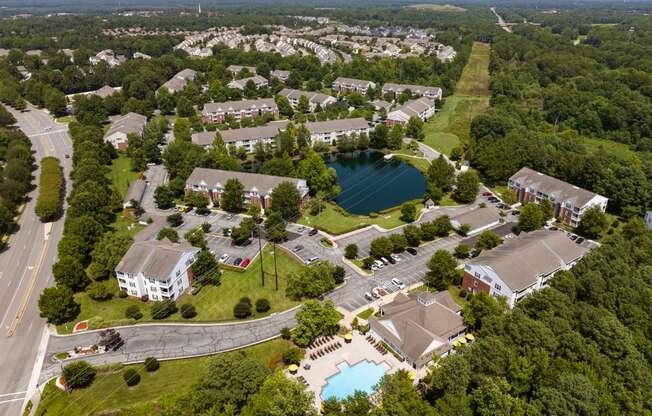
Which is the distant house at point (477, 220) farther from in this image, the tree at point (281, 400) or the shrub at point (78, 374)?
the shrub at point (78, 374)

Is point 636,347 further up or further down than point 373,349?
further up

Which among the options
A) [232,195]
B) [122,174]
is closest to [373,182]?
[232,195]

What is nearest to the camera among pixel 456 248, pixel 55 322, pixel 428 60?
pixel 55 322

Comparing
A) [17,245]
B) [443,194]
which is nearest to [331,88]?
[443,194]

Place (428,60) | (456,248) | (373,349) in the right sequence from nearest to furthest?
(373,349) → (456,248) → (428,60)

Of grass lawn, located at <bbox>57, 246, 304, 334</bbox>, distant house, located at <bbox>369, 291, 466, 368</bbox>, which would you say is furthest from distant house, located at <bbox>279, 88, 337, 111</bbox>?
distant house, located at <bbox>369, 291, 466, 368</bbox>

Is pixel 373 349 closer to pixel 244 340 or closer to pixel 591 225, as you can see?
pixel 244 340

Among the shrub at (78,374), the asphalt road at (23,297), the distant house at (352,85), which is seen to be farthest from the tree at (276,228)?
the distant house at (352,85)
